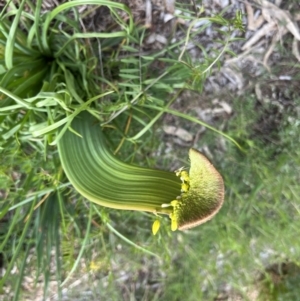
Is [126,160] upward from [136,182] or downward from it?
downward

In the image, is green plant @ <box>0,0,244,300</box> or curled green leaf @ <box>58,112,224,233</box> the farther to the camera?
green plant @ <box>0,0,244,300</box>

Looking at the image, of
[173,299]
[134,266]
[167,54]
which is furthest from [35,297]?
[167,54]

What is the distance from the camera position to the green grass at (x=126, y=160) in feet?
2.45

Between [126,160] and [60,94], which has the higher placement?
[60,94]

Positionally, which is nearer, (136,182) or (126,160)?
(136,182)

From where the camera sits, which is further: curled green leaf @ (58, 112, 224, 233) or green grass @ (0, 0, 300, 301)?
green grass @ (0, 0, 300, 301)

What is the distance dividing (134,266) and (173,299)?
148 mm

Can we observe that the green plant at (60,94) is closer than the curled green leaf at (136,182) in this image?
No

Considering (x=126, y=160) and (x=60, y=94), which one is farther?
(x=126, y=160)

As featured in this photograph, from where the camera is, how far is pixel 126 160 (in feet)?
2.97

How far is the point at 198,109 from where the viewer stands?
1.00 meters

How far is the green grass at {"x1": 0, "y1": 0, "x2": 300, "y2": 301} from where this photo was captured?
75 centimetres

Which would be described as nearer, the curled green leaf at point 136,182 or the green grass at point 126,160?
the curled green leaf at point 136,182

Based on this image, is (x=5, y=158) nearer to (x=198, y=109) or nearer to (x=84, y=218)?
(x=84, y=218)
